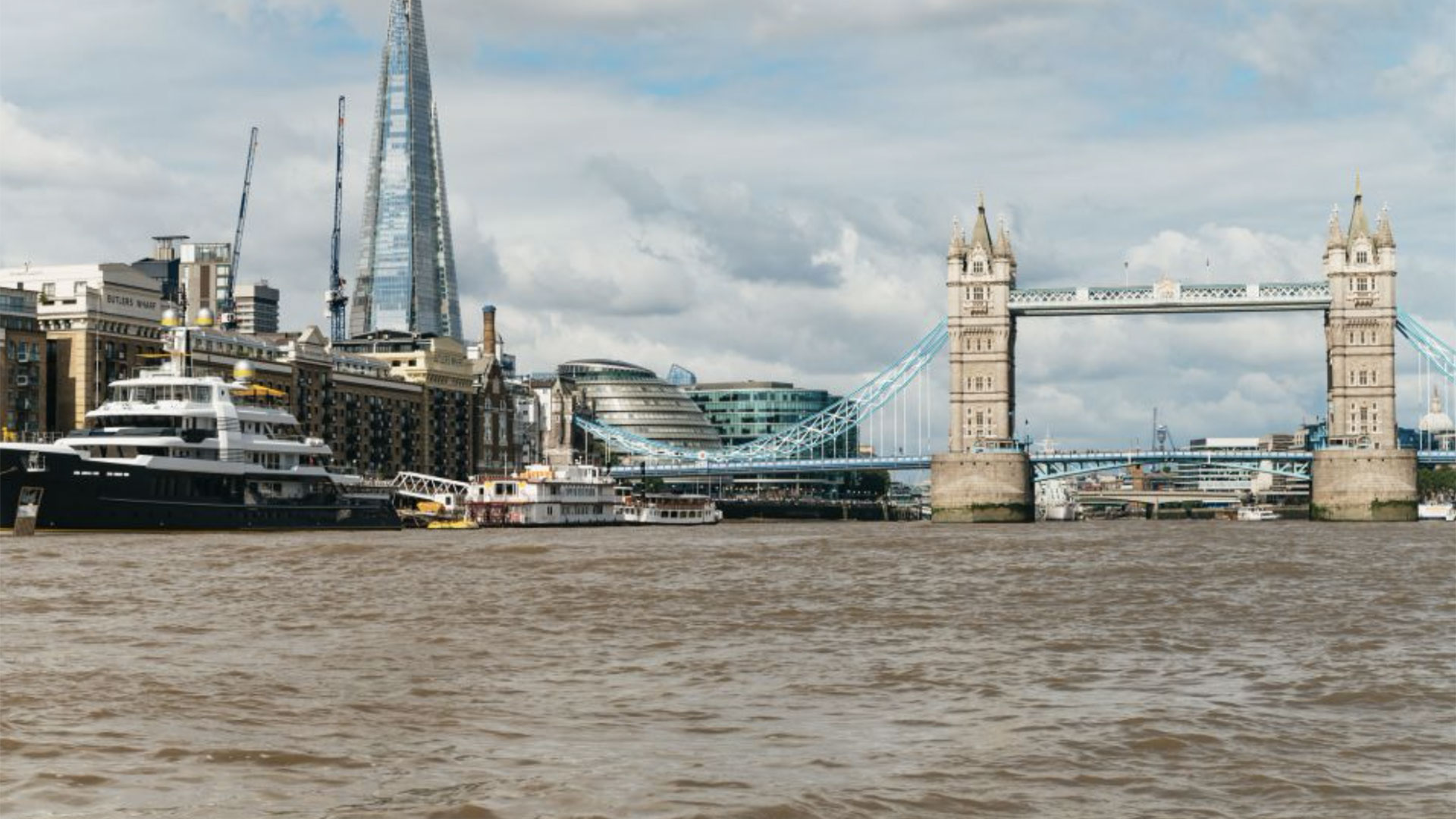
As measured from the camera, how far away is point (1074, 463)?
15488 cm

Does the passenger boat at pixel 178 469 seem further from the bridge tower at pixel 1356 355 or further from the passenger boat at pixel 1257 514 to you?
the passenger boat at pixel 1257 514

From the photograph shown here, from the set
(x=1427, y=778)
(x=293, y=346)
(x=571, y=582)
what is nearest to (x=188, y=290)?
(x=293, y=346)

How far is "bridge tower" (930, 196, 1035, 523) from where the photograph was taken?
146 meters

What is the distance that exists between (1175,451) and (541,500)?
5340 cm

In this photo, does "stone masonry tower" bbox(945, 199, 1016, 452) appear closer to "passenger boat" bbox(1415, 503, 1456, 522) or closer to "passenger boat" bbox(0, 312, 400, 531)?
"passenger boat" bbox(1415, 503, 1456, 522)

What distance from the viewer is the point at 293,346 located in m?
145

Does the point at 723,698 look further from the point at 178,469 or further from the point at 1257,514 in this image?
the point at 1257,514

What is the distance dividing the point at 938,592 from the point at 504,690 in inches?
841

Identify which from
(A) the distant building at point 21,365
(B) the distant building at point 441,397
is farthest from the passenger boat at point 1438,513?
(A) the distant building at point 21,365

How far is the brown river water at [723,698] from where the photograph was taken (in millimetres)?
16672

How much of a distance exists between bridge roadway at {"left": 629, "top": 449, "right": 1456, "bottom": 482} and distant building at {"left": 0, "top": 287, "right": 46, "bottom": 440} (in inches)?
2265

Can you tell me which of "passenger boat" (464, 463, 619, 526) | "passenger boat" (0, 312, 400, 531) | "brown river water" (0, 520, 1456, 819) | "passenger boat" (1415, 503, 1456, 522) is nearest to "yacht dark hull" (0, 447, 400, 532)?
"passenger boat" (0, 312, 400, 531)

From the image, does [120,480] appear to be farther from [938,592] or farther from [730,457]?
[730,457]

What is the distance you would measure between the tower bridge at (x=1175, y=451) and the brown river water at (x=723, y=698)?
328 ft
